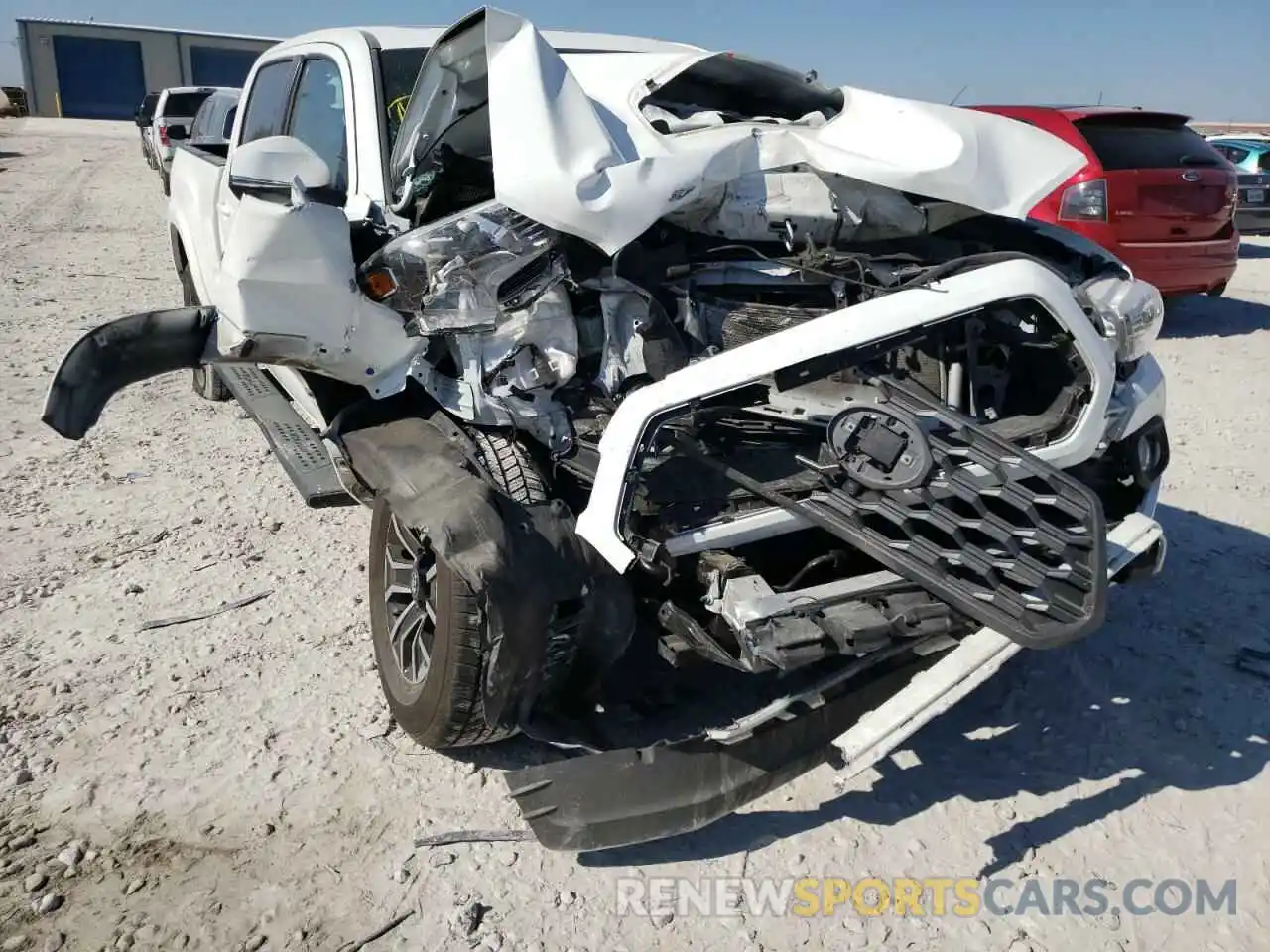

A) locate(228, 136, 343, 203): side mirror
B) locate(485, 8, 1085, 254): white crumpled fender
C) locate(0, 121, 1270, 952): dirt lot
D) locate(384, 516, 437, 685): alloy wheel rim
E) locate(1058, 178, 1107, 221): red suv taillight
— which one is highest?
locate(485, 8, 1085, 254): white crumpled fender

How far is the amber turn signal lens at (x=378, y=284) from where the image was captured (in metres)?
2.94

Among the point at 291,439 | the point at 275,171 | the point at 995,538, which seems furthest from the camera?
the point at 291,439

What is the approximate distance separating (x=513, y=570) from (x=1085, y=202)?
6.56m

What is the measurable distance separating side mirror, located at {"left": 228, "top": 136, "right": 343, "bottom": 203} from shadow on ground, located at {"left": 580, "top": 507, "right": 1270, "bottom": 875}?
2.06 m

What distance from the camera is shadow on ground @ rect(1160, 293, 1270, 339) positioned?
29.2ft

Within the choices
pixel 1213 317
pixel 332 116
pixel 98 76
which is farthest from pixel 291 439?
pixel 98 76

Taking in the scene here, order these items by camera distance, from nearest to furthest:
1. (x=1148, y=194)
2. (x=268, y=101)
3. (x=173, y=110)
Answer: (x=268, y=101), (x=1148, y=194), (x=173, y=110)

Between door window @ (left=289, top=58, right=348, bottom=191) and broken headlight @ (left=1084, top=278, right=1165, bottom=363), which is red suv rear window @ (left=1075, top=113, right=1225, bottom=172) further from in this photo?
door window @ (left=289, top=58, right=348, bottom=191)

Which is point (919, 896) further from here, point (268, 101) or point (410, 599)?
point (268, 101)

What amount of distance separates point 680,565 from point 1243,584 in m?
2.88

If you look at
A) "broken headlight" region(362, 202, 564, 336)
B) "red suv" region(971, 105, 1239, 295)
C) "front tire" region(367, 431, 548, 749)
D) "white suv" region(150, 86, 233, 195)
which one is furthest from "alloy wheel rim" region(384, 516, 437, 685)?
"white suv" region(150, 86, 233, 195)

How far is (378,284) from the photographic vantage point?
2955 millimetres

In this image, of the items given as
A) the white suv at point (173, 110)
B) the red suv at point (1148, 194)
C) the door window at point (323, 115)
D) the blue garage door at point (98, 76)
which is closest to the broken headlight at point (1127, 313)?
the door window at point (323, 115)

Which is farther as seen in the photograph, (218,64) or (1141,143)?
(218,64)
